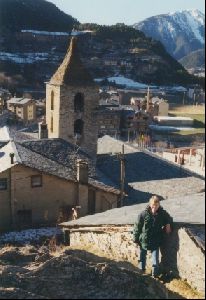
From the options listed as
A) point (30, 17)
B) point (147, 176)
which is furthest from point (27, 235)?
point (30, 17)

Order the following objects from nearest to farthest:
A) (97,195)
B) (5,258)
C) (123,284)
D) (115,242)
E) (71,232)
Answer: (123,284) → (115,242) → (5,258) → (71,232) → (97,195)

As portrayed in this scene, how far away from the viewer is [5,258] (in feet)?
36.9

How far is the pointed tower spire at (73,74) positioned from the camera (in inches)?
1038

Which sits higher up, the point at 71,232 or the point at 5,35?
the point at 5,35

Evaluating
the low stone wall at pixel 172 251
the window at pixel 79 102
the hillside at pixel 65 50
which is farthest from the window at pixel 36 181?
the hillside at pixel 65 50

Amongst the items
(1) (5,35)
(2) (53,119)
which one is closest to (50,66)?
(1) (5,35)

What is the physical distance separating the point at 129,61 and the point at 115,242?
116 meters

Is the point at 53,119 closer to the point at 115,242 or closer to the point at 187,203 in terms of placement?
the point at 115,242

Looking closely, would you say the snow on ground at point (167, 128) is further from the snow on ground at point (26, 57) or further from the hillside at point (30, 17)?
the hillside at point (30, 17)

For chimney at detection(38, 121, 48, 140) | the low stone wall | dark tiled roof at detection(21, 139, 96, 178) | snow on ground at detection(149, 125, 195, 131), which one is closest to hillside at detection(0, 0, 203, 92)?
snow on ground at detection(149, 125, 195, 131)

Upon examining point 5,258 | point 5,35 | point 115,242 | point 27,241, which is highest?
point 5,35

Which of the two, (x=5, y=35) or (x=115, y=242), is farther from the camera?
(x=5, y=35)

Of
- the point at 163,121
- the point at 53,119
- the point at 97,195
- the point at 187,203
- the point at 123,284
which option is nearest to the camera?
the point at 123,284

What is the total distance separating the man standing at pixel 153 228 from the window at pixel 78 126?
18850mm
